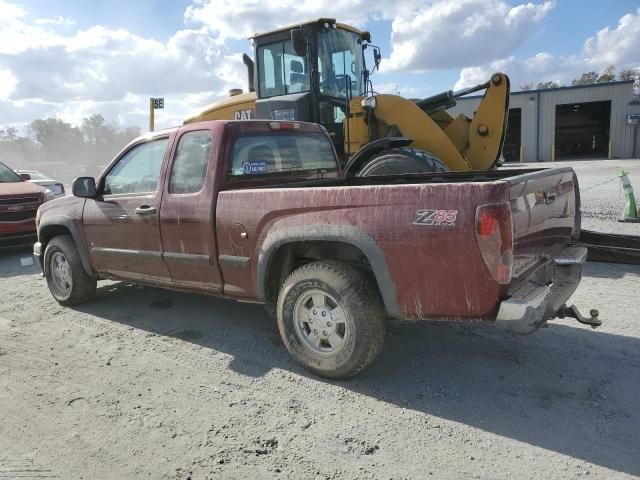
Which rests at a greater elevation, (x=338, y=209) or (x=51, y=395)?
(x=338, y=209)

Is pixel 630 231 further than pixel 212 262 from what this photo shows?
Yes

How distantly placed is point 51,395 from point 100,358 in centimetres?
64

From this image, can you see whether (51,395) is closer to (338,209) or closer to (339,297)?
(339,297)

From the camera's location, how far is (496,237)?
2873 millimetres

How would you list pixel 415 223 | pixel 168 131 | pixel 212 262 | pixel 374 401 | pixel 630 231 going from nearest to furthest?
pixel 415 223 < pixel 374 401 < pixel 212 262 < pixel 168 131 < pixel 630 231

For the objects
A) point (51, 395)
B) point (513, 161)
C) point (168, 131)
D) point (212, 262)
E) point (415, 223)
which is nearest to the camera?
point (415, 223)

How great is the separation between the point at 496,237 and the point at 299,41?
18.6 ft

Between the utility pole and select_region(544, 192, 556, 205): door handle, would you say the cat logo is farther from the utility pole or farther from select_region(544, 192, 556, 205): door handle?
select_region(544, 192, 556, 205): door handle

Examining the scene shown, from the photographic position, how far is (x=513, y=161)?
35844 millimetres

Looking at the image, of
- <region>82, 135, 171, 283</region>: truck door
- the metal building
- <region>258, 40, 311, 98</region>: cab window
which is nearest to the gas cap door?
<region>82, 135, 171, 283</region>: truck door

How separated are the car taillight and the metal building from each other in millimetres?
28901

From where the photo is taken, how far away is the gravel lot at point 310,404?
2777 mm

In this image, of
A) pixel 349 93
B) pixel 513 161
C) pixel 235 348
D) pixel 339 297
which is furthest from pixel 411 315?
pixel 513 161

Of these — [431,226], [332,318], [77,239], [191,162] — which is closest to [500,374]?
[332,318]
